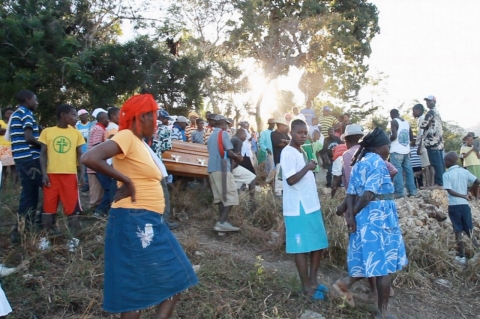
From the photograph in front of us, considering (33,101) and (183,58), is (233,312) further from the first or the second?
(183,58)

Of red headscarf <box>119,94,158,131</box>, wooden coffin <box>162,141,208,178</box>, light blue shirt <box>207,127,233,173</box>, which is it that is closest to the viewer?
red headscarf <box>119,94,158,131</box>

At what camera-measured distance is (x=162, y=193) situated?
3336mm

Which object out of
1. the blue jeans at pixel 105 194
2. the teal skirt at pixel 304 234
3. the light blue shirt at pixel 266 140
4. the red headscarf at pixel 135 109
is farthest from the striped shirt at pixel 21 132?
the light blue shirt at pixel 266 140

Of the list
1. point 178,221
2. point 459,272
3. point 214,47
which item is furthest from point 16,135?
point 214,47

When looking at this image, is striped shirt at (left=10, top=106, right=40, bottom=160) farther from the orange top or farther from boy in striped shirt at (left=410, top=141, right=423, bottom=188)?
boy in striped shirt at (left=410, top=141, right=423, bottom=188)

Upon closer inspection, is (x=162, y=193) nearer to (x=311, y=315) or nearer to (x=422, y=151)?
(x=311, y=315)

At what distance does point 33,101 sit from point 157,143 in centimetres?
191

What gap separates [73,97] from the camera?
1151 centimetres

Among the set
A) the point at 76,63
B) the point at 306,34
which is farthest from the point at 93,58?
the point at 306,34

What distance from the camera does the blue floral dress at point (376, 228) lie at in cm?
433

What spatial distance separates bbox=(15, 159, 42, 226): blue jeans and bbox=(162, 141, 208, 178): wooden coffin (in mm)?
2428

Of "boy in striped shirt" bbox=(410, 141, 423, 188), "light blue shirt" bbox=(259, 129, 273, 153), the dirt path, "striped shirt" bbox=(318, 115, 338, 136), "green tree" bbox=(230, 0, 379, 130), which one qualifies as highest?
"green tree" bbox=(230, 0, 379, 130)

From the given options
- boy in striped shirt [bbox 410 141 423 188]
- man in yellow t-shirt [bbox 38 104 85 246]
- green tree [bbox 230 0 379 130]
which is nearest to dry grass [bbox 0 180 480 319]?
man in yellow t-shirt [bbox 38 104 85 246]

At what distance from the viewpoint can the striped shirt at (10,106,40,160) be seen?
5457 millimetres
